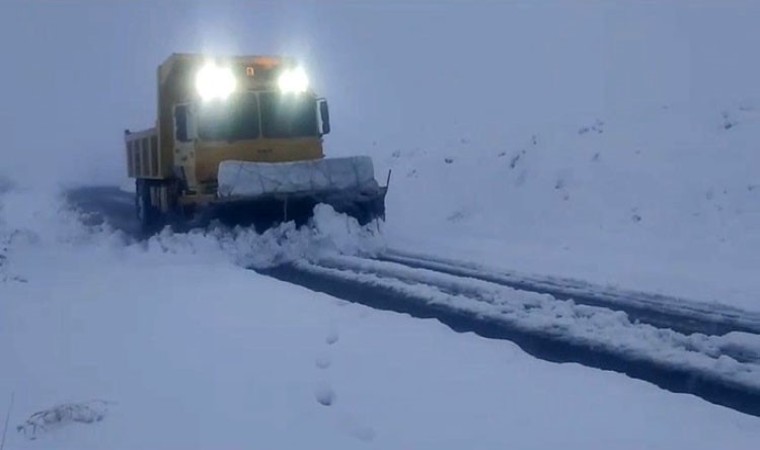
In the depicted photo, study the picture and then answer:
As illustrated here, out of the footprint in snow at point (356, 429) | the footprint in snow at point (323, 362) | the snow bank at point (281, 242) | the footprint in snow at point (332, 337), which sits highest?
the snow bank at point (281, 242)

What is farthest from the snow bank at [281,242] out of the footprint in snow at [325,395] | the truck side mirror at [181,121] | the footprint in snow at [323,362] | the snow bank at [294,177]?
the footprint in snow at [325,395]

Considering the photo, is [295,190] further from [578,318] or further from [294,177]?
[578,318]

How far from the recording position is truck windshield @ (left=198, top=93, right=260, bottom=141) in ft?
51.8

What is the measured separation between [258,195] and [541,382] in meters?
8.30

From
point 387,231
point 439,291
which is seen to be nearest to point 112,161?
point 387,231

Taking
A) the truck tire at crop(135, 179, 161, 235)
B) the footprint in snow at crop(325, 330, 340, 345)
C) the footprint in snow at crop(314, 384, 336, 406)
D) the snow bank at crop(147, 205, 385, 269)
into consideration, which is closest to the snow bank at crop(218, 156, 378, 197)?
the snow bank at crop(147, 205, 385, 269)

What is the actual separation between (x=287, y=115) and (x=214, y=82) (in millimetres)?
1330

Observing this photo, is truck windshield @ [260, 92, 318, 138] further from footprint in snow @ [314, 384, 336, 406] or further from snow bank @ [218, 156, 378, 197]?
footprint in snow @ [314, 384, 336, 406]

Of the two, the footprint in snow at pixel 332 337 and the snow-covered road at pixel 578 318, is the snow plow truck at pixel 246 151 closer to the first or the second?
the snow-covered road at pixel 578 318

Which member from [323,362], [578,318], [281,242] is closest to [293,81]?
[281,242]

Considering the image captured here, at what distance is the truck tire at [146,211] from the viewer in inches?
730

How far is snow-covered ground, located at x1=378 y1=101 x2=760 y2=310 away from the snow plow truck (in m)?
1.86

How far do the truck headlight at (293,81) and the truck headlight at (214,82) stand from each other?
0.88m

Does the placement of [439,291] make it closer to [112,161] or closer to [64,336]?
[64,336]
